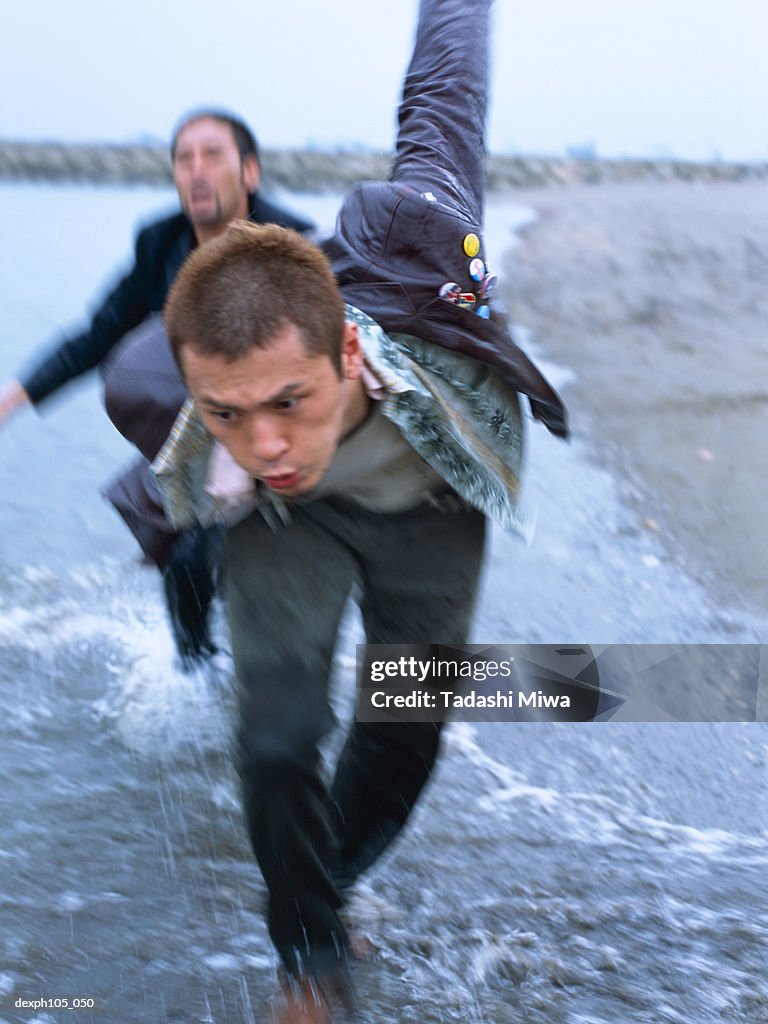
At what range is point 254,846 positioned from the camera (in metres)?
1.92

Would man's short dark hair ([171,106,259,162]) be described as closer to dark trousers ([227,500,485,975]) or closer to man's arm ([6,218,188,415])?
man's arm ([6,218,188,415])

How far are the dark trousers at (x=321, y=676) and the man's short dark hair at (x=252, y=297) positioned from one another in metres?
0.37

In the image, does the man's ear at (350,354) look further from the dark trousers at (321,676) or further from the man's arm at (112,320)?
the man's arm at (112,320)

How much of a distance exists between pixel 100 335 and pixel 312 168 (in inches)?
487

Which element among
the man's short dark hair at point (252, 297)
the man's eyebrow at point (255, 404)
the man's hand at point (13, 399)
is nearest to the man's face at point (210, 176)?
the man's hand at point (13, 399)

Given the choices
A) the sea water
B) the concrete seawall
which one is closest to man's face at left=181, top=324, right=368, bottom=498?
the sea water

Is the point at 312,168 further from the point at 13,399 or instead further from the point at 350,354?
the point at 350,354

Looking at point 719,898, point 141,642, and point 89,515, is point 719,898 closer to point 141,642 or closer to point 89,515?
point 141,642

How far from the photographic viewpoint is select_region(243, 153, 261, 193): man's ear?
2838 mm

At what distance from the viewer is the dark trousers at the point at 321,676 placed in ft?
6.21

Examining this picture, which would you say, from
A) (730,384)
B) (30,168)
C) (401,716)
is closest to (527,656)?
(401,716)

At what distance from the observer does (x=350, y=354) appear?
1.87 m

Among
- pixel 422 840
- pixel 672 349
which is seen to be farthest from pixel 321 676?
pixel 672 349

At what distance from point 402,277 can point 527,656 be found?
164 centimetres
